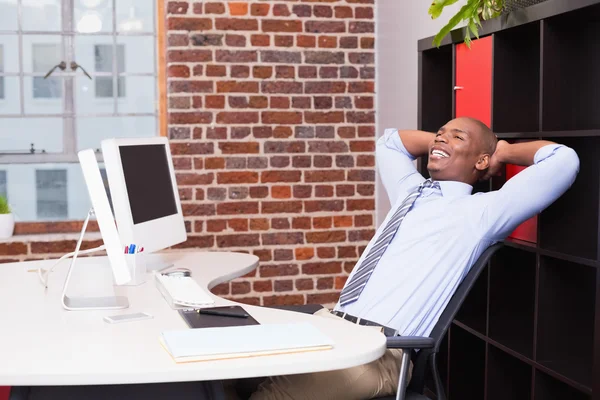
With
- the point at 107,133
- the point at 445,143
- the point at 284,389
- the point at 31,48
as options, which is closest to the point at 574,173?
the point at 445,143

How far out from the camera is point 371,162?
4559mm

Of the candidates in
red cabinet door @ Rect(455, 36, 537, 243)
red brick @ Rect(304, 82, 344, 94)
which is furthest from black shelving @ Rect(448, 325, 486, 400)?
red brick @ Rect(304, 82, 344, 94)

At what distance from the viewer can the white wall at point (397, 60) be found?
400 cm

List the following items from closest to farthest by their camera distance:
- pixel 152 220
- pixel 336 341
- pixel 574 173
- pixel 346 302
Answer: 1. pixel 336 341
2. pixel 574 173
3. pixel 346 302
4. pixel 152 220

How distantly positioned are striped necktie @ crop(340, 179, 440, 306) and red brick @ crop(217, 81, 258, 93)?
1.91 m

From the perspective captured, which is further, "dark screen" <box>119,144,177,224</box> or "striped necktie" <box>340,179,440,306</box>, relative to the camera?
"dark screen" <box>119,144,177,224</box>

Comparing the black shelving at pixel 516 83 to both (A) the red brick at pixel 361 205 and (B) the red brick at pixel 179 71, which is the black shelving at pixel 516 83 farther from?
(B) the red brick at pixel 179 71

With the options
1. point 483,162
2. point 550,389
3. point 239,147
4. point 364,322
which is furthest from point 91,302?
point 239,147

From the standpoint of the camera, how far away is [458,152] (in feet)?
Result: 8.39

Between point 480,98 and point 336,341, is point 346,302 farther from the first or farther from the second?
point 480,98

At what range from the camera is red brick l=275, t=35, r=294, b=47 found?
438cm

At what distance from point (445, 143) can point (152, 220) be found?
1.08 metres

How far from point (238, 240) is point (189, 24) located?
3.93ft

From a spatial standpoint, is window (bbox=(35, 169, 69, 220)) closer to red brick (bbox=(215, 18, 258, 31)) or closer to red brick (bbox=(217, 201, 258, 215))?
red brick (bbox=(217, 201, 258, 215))
